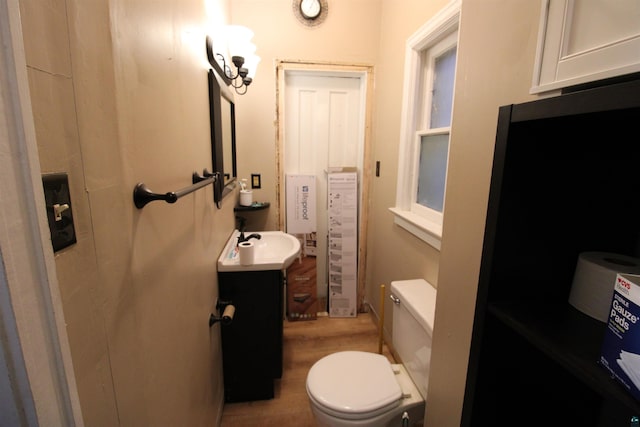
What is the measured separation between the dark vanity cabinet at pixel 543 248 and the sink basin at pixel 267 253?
108cm

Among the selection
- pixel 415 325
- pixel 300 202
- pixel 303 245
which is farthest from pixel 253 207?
pixel 415 325

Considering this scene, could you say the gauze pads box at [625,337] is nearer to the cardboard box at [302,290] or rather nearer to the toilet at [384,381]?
the toilet at [384,381]

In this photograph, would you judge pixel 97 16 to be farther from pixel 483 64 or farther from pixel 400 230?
pixel 400 230

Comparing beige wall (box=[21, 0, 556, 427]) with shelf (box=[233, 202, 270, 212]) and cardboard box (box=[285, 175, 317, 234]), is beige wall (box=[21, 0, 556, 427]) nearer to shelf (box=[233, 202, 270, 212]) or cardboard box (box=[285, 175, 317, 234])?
shelf (box=[233, 202, 270, 212])

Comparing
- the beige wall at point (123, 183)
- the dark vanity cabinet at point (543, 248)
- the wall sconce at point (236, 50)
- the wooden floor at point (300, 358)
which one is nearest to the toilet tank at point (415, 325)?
the dark vanity cabinet at point (543, 248)

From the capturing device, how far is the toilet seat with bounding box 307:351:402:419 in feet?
3.87

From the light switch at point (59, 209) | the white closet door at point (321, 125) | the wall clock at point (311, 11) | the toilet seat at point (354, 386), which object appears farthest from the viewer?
the white closet door at point (321, 125)

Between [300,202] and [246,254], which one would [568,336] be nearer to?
[246,254]

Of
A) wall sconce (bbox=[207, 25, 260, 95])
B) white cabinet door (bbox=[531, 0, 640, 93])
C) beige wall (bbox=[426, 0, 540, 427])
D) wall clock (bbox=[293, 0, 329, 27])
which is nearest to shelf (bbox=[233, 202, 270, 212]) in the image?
wall sconce (bbox=[207, 25, 260, 95])

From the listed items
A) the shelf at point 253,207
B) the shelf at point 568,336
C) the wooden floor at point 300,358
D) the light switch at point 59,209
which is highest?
the light switch at point 59,209

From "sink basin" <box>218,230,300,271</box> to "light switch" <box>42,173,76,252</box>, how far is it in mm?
1140

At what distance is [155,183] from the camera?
735 millimetres

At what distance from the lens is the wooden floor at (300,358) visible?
1615 millimetres

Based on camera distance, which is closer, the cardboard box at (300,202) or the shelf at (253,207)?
the shelf at (253,207)
